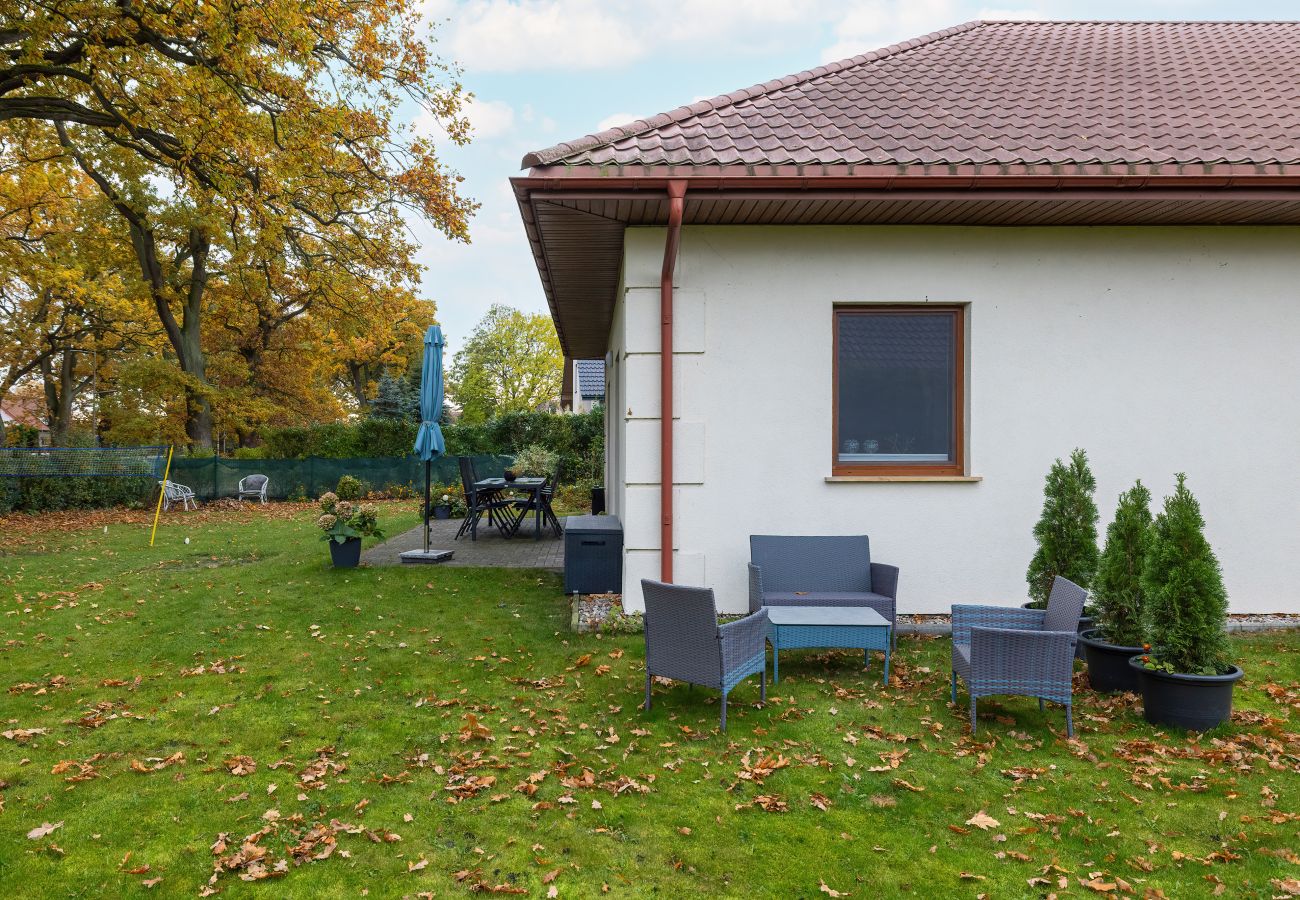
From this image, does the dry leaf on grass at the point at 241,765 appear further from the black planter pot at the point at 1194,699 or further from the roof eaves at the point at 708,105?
the black planter pot at the point at 1194,699

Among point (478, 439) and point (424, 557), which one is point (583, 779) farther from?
point (478, 439)

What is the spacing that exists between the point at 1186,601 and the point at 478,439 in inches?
793

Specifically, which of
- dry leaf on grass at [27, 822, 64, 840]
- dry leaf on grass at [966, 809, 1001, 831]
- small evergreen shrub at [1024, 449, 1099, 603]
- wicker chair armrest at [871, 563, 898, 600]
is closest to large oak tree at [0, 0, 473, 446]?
dry leaf on grass at [27, 822, 64, 840]

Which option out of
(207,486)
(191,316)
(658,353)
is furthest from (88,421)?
(658,353)

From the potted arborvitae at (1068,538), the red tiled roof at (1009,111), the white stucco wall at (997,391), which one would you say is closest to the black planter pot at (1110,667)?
the potted arborvitae at (1068,538)

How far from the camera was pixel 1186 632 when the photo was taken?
4156 millimetres

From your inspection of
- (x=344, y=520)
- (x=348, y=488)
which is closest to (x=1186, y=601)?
(x=344, y=520)

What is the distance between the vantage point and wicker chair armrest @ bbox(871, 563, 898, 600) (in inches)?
226

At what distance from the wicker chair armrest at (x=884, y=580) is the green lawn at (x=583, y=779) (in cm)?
48

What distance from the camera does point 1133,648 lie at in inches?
185

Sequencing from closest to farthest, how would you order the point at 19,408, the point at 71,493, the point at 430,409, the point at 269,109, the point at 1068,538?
the point at 1068,538 → the point at 430,409 → the point at 269,109 → the point at 71,493 → the point at 19,408

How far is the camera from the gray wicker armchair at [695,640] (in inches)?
167

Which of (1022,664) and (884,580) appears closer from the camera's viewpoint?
(1022,664)

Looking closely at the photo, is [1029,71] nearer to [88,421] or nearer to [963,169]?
[963,169]
